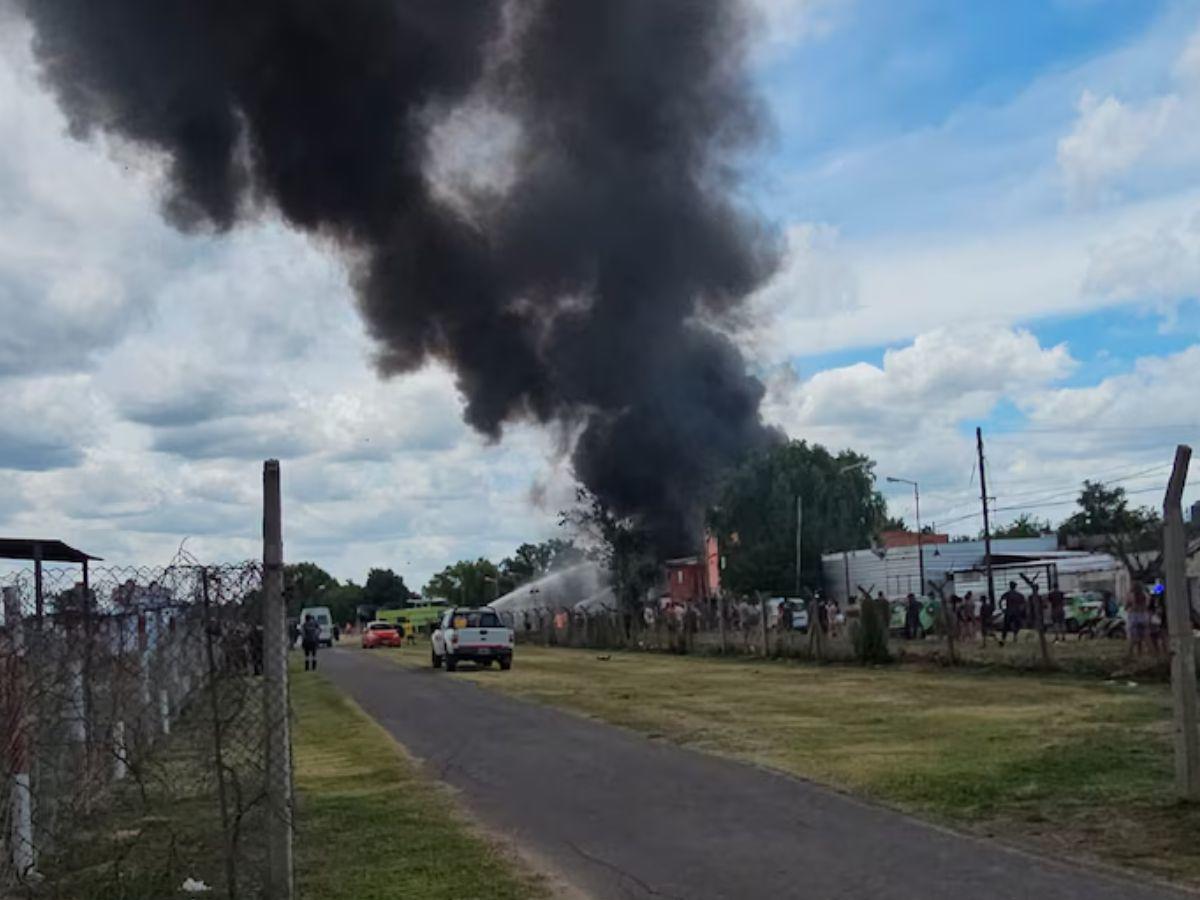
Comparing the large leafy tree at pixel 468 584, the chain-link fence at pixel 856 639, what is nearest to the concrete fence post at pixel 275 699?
the chain-link fence at pixel 856 639

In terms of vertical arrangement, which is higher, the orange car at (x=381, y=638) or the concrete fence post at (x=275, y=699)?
the concrete fence post at (x=275, y=699)

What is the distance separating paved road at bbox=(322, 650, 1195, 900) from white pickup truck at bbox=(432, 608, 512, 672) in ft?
57.6

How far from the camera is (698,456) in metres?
54.9

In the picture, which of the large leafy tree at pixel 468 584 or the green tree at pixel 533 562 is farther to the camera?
the large leafy tree at pixel 468 584

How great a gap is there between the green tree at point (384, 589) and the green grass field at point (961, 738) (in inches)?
3534

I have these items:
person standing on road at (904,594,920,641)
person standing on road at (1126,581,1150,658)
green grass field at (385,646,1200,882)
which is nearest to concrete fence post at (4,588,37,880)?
green grass field at (385,646,1200,882)

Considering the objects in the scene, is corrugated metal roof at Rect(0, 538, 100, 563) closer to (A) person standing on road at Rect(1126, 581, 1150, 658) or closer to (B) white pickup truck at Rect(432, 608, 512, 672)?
(A) person standing on road at Rect(1126, 581, 1150, 658)

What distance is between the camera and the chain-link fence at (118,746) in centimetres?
637

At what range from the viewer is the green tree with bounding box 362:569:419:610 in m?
114

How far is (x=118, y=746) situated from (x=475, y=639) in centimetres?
2350

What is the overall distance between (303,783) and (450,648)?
68.8 feet

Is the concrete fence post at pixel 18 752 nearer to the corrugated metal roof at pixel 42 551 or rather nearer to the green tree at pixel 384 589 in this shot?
the corrugated metal roof at pixel 42 551

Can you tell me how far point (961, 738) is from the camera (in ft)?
43.9

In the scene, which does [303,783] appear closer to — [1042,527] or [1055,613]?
[1055,613]
